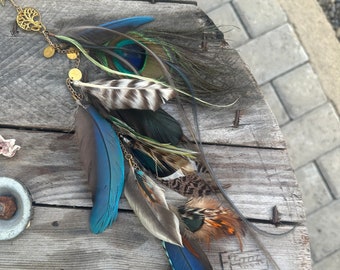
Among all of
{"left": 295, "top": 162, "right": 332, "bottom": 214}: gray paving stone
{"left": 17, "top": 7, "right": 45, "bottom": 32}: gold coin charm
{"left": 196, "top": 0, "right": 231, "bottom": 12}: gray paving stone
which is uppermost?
{"left": 17, "top": 7, "right": 45, "bottom": 32}: gold coin charm

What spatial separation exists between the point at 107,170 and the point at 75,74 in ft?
0.90

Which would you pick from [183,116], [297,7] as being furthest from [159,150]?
[297,7]

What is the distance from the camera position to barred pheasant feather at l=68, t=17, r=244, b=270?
3.87 ft

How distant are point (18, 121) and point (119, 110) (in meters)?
0.28

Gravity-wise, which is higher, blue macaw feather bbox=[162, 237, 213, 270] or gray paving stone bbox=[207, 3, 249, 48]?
gray paving stone bbox=[207, 3, 249, 48]


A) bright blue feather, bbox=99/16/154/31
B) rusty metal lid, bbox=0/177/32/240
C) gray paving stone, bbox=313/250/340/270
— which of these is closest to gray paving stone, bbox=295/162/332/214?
gray paving stone, bbox=313/250/340/270

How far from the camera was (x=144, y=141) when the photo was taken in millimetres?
1205

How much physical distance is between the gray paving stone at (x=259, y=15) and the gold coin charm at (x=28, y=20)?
914 mm

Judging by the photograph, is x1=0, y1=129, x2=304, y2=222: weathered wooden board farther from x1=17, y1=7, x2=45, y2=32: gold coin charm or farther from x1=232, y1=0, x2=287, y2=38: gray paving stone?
x1=232, y1=0, x2=287, y2=38: gray paving stone

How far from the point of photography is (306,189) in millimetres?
1834

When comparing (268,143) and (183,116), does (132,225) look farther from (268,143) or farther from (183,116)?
(268,143)

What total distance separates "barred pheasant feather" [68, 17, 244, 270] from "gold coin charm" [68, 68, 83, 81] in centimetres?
2

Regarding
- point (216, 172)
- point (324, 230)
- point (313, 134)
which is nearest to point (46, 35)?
point (216, 172)

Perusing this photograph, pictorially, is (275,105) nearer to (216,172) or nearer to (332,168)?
(332,168)
